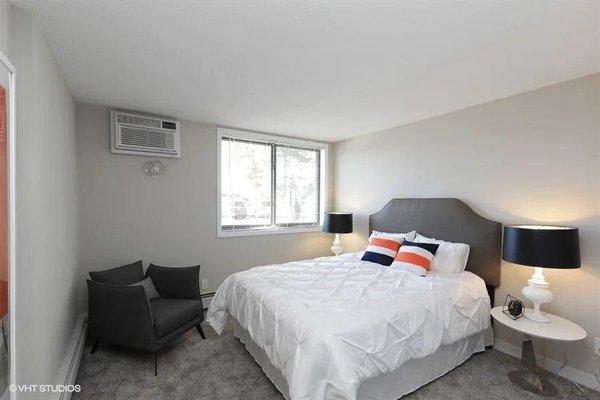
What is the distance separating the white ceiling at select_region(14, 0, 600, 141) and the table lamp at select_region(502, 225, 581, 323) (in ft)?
4.05

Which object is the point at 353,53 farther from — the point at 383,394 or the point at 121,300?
the point at 121,300

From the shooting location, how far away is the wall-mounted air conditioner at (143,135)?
2963 mm

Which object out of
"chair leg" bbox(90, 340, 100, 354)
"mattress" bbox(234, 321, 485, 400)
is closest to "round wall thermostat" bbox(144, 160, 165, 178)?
"chair leg" bbox(90, 340, 100, 354)

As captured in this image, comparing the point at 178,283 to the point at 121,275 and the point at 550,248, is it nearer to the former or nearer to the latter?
the point at 121,275

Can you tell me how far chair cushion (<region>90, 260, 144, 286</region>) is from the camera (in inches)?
101

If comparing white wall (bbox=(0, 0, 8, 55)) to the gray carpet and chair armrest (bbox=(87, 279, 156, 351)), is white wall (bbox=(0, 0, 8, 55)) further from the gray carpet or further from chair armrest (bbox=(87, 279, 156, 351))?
the gray carpet

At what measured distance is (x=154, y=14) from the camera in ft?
4.88

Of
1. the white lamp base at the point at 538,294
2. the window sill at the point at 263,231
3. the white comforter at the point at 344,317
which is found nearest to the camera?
the white comforter at the point at 344,317

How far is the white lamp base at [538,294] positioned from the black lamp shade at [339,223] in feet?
7.25

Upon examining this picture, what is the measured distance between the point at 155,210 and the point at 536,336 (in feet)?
12.2

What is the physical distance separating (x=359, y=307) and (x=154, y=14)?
7.06 ft

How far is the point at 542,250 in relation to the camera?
6.49 feet

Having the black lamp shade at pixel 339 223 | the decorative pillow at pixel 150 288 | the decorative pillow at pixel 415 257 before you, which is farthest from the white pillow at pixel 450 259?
the decorative pillow at pixel 150 288

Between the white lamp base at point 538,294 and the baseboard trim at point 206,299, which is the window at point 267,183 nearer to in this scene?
the baseboard trim at point 206,299
